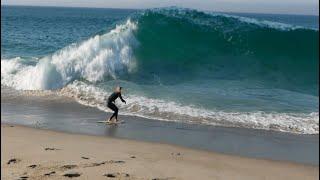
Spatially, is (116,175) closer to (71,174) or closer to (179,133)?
(71,174)

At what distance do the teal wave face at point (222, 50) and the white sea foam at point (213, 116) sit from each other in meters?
3.46

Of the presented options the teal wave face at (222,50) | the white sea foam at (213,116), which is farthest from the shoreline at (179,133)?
the teal wave face at (222,50)

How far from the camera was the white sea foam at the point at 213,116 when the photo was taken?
10.1 meters

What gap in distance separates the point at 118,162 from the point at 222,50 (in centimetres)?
1234

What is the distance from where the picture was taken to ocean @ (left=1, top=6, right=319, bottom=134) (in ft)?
36.6

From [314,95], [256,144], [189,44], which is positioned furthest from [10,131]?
[189,44]

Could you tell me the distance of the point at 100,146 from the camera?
7840 millimetres

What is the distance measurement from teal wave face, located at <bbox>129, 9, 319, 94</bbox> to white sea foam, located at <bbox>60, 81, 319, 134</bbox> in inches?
136

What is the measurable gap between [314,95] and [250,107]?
10.5 feet

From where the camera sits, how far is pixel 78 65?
15422mm

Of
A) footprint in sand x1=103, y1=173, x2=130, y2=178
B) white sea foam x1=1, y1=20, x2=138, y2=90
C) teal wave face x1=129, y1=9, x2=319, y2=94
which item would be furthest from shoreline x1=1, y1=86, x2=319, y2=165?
teal wave face x1=129, y1=9, x2=319, y2=94

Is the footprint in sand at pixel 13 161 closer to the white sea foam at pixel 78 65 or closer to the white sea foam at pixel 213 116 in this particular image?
the white sea foam at pixel 213 116

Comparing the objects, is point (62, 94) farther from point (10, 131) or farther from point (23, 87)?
point (10, 131)

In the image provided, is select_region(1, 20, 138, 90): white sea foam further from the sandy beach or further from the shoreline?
the sandy beach
